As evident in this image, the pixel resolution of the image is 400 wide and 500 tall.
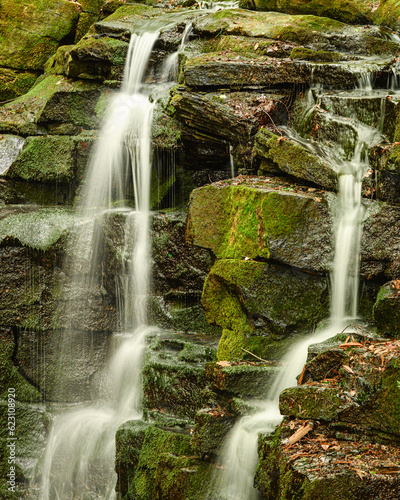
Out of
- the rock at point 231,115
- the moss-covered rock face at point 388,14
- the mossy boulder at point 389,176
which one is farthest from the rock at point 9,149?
the moss-covered rock face at point 388,14

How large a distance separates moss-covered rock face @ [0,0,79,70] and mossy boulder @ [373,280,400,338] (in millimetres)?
10415

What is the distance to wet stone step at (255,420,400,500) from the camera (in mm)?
2988

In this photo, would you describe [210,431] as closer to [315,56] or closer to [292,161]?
[292,161]

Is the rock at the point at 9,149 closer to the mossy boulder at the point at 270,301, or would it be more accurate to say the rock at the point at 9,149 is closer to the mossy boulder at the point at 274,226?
the mossy boulder at the point at 274,226

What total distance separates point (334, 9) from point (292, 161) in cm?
577

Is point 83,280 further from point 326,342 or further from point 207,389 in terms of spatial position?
point 326,342

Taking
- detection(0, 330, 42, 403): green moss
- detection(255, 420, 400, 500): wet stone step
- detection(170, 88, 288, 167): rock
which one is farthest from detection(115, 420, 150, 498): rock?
detection(170, 88, 288, 167): rock

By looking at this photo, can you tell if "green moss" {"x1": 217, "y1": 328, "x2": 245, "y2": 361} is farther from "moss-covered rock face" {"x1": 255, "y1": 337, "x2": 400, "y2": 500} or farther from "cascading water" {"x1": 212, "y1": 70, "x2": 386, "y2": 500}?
"moss-covered rock face" {"x1": 255, "y1": 337, "x2": 400, "y2": 500}

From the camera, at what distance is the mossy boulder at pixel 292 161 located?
576 cm

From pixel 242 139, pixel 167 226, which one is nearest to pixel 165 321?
pixel 167 226

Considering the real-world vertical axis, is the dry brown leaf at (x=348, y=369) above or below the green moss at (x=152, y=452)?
above

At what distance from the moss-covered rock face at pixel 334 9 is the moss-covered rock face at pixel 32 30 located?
17.1 feet

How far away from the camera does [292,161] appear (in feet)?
19.6

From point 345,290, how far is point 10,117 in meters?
7.68
